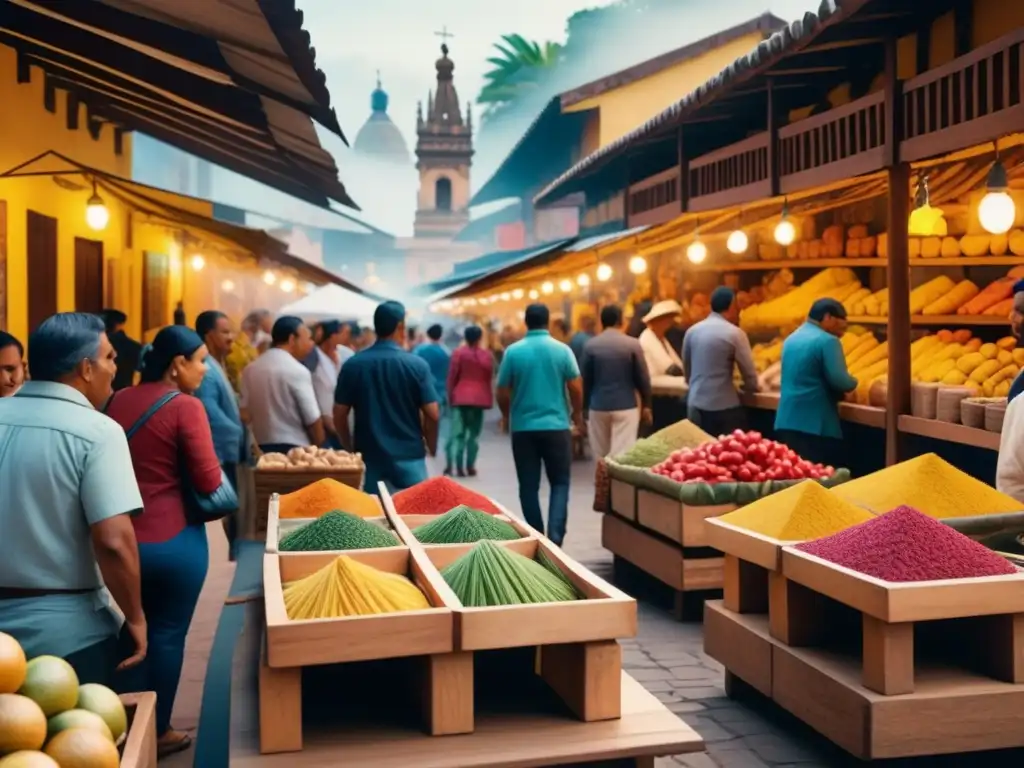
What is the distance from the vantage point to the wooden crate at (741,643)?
16.4 ft

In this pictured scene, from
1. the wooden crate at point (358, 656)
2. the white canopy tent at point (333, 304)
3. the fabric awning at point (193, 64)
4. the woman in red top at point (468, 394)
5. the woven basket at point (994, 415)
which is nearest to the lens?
the wooden crate at point (358, 656)

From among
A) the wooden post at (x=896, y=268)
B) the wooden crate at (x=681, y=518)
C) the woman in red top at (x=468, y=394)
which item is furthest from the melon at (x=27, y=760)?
the woman in red top at (x=468, y=394)

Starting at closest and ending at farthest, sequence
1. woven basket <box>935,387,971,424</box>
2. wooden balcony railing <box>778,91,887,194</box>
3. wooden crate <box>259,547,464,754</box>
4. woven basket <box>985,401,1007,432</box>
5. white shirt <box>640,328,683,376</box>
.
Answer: wooden crate <box>259,547,464,754</box>, woven basket <box>985,401,1007,432</box>, woven basket <box>935,387,971,424</box>, wooden balcony railing <box>778,91,887,194</box>, white shirt <box>640,328,683,376</box>

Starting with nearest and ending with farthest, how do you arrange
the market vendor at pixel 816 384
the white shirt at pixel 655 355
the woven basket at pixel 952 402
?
the woven basket at pixel 952 402 → the market vendor at pixel 816 384 → the white shirt at pixel 655 355

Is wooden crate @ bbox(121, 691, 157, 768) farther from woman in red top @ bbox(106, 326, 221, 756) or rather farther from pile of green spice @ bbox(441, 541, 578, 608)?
woman in red top @ bbox(106, 326, 221, 756)

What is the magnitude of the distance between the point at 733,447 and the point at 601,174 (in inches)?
530

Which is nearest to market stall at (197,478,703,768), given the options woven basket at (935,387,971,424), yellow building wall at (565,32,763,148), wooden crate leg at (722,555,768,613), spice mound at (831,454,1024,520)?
wooden crate leg at (722,555,768,613)

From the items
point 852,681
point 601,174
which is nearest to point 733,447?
point 852,681

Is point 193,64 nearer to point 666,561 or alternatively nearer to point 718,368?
point 666,561

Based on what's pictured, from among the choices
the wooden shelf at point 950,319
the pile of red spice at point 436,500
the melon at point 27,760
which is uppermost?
the wooden shelf at point 950,319

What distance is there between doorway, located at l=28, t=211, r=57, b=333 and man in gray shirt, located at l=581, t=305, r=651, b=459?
5.48m

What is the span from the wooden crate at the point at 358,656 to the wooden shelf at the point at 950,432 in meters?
5.08

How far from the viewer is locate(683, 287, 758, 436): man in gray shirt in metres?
10.1

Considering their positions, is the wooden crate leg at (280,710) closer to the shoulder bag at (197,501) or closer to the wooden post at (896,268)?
the shoulder bag at (197,501)
